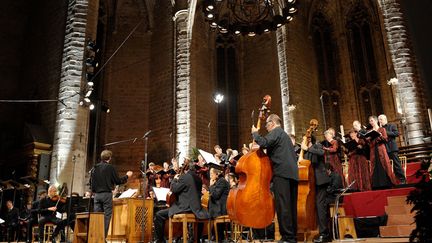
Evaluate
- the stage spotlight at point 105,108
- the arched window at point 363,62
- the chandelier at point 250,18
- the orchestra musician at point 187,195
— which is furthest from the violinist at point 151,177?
the arched window at point 363,62

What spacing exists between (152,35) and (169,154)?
639 cm

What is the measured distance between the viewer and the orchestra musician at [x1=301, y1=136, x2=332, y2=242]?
196 inches

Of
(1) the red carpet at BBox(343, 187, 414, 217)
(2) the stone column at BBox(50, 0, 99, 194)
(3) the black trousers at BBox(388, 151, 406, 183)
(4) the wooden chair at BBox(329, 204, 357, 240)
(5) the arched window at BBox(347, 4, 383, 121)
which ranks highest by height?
(5) the arched window at BBox(347, 4, 383, 121)

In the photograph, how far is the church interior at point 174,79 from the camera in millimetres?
11789

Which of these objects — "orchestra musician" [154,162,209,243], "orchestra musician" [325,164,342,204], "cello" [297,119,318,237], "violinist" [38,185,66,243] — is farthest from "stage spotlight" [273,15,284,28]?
"violinist" [38,185,66,243]

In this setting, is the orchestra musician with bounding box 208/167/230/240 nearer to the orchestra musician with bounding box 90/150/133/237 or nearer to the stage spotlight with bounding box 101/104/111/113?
the orchestra musician with bounding box 90/150/133/237

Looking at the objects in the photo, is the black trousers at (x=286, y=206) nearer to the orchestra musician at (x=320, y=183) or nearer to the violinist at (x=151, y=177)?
the orchestra musician at (x=320, y=183)

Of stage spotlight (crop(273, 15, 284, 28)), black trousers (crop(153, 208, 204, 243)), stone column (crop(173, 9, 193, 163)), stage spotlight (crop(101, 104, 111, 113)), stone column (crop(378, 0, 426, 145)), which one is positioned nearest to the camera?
black trousers (crop(153, 208, 204, 243))

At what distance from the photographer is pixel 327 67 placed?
2027 centimetres

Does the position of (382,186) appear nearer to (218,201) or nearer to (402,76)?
(218,201)

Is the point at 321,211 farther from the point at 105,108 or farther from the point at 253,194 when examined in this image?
the point at 105,108

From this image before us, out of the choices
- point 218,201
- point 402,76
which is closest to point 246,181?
point 218,201

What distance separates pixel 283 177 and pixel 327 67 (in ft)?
56.9

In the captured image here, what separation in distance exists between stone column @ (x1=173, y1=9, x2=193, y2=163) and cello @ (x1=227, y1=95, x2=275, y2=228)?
9706 millimetres
